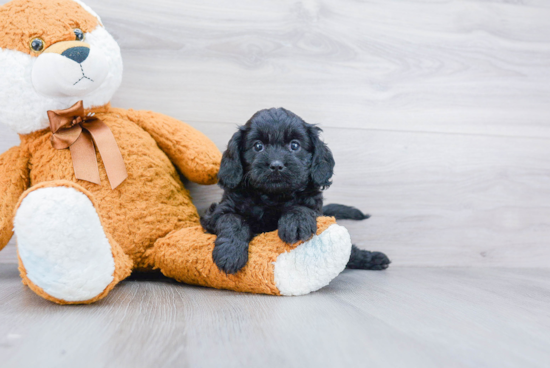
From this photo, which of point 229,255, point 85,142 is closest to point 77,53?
point 85,142

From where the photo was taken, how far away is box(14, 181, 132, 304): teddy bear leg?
0.77m

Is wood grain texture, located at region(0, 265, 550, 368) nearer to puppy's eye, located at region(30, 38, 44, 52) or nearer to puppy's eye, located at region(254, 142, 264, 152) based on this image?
puppy's eye, located at region(254, 142, 264, 152)

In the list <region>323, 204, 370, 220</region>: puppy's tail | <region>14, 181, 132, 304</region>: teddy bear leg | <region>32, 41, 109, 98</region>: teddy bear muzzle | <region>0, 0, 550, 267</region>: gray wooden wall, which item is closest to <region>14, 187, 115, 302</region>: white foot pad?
<region>14, 181, 132, 304</region>: teddy bear leg

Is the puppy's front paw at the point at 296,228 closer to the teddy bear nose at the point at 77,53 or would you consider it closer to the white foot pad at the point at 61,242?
the white foot pad at the point at 61,242

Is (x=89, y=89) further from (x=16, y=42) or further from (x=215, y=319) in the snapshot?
(x=215, y=319)

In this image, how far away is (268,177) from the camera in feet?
3.34

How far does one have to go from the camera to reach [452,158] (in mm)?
1566

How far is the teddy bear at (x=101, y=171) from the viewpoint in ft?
2.82

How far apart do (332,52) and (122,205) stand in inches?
35.7

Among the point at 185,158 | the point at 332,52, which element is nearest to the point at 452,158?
the point at 332,52

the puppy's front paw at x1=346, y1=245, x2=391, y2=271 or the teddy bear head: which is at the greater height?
the teddy bear head

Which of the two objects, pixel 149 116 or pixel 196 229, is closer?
pixel 196 229

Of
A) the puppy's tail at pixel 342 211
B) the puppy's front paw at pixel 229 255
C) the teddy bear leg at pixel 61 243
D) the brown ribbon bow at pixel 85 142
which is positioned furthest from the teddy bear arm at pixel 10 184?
the puppy's tail at pixel 342 211

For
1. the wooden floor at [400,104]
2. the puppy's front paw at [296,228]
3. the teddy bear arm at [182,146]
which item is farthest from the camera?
the wooden floor at [400,104]
